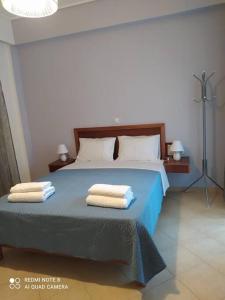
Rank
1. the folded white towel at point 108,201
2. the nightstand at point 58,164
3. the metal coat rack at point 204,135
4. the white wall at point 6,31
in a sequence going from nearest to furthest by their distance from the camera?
the folded white towel at point 108,201 → the metal coat rack at point 204,135 → the white wall at point 6,31 → the nightstand at point 58,164

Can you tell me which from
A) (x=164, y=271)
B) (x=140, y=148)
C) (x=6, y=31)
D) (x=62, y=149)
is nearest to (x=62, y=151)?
(x=62, y=149)

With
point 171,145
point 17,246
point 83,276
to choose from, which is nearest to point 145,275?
point 83,276

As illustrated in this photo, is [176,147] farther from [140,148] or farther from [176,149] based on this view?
[140,148]

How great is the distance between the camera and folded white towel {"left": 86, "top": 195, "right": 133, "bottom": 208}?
6.44 feet

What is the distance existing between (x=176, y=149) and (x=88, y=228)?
1899mm

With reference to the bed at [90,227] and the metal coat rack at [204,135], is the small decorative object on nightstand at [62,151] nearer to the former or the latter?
the bed at [90,227]

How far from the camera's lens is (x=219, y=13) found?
3.16 meters

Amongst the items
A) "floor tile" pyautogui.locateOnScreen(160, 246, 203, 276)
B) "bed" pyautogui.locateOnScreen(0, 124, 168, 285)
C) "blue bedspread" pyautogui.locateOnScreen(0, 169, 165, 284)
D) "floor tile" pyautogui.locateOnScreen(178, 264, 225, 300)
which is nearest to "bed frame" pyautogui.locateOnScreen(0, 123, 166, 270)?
"bed" pyautogui.locateOnScreen(0, 124, 168, 285)

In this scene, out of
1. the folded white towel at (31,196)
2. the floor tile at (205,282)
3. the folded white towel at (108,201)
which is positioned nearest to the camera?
the floor tile at (205,282)

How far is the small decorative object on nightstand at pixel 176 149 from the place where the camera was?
11.0ft

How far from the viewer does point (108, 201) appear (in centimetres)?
201

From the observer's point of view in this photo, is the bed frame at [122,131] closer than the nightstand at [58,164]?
Yes

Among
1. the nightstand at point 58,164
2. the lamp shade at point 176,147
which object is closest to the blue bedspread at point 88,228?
the lamp shade at point 176,147

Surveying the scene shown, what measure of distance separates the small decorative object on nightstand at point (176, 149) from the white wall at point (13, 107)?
2534mm
